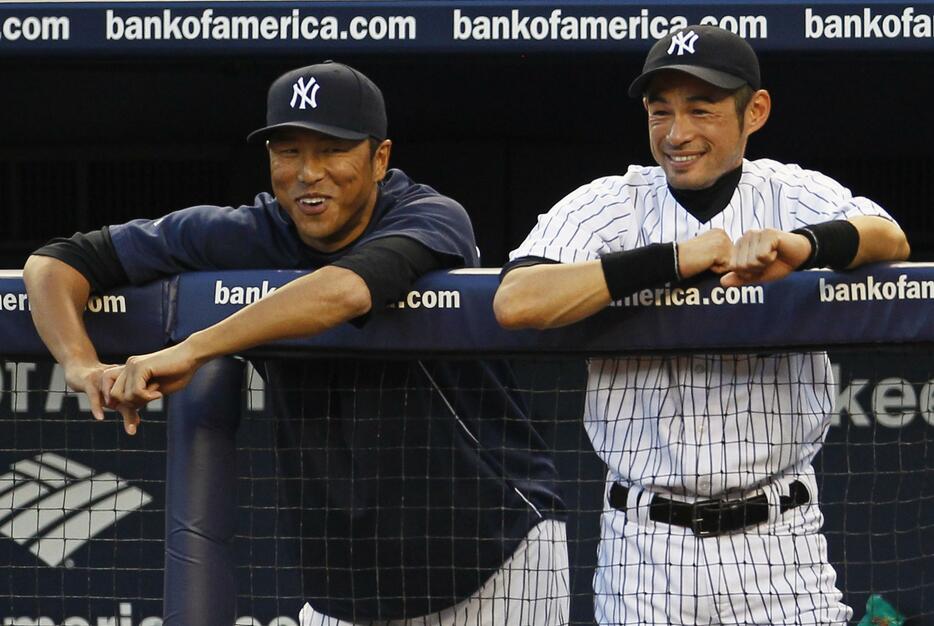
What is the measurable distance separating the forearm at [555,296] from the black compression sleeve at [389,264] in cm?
17

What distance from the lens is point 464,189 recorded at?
4648mm

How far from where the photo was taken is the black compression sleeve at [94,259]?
2809mm

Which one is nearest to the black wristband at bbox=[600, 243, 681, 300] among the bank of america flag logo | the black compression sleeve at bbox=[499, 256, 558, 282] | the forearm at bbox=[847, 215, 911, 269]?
the black compression sleeve at bbox=[499, 256, 558, 282]

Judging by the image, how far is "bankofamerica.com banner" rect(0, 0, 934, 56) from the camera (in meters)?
3.94

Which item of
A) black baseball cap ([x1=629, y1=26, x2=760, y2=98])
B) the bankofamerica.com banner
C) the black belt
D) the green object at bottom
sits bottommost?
the green object at bottom

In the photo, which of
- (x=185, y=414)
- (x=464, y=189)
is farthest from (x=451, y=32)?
(x=185, y=414)

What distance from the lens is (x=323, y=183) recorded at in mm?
2822

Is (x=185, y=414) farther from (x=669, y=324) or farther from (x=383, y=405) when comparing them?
(x=669, y=324)

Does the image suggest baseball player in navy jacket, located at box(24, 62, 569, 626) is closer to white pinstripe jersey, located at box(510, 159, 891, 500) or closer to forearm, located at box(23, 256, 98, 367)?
forearm, located at box(23, 256, 98, 367)

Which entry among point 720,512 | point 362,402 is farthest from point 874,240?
point 362,402

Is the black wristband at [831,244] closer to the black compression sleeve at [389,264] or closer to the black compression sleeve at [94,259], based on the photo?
the black compression sleeve at [389,264]

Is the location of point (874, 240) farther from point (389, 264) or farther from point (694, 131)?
point (389, 264)

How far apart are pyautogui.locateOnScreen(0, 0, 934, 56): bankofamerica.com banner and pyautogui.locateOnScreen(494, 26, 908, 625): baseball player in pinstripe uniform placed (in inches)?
43.3

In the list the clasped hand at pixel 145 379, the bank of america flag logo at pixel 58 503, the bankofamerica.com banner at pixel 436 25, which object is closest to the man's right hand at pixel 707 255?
the clasped hand at pixel 145 379
